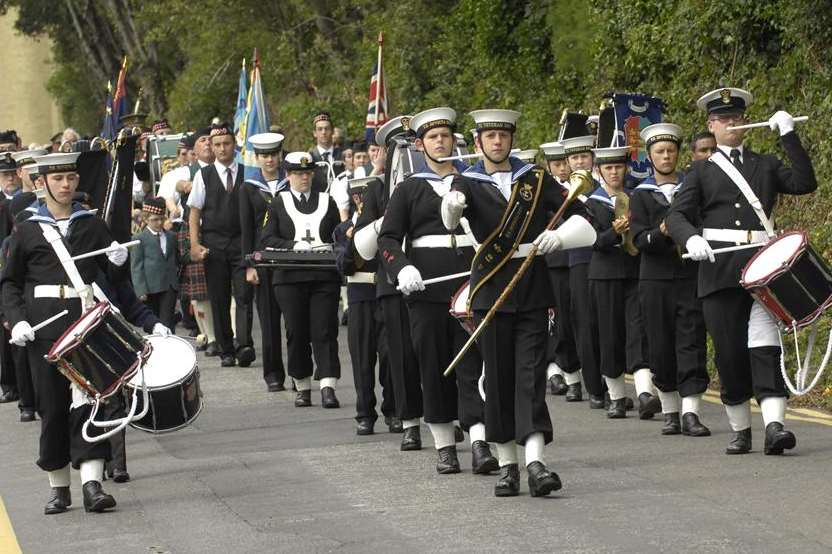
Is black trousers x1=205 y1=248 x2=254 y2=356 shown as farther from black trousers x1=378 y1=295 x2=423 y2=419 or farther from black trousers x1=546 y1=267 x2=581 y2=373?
black trousers x1=378 y1=295 x2=423 y2=419

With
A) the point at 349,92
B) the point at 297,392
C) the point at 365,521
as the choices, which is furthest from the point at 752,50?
the point at 349,92

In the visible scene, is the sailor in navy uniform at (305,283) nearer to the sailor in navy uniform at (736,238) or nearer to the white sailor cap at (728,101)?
the sailor in navy uniform at (736,238)

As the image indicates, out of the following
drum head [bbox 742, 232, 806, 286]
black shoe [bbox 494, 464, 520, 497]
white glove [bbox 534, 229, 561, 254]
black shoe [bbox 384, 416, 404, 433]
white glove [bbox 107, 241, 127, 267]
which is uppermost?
white glove [bbox 534, 229, 561, 254]

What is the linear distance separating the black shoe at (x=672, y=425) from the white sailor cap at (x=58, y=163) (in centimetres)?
436

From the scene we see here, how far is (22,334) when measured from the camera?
11.0m

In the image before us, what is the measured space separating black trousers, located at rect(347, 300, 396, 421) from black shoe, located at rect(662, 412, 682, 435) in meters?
1.98

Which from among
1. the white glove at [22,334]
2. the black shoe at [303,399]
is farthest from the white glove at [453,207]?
the black shoe at [303,399]

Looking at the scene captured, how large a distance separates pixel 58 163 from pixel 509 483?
129 inches

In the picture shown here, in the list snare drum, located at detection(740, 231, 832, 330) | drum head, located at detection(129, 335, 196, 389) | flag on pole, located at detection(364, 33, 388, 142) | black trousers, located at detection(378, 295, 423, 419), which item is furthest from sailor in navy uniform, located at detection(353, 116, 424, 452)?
flag on pole, located at detection(364, 33, 388, 142)

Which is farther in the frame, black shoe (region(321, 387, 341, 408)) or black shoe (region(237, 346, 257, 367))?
black shoe (region(237, 346, 257, 367))

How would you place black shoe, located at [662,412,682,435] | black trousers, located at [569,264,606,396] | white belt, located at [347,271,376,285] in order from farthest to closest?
black trousers, located at [569,264,606,396] < white belt, located at [347,271,376,285] < black shoe, located at [662,412,682,435]

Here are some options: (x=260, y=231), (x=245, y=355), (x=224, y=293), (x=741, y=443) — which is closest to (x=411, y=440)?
(x=741, y=443)

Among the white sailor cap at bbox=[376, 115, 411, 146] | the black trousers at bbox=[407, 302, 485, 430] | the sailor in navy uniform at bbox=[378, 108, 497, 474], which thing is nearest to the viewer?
the sailor in navy uniform at bbox=[378, 108, 497, 474]

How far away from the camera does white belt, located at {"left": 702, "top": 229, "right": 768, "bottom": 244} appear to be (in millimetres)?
11797
